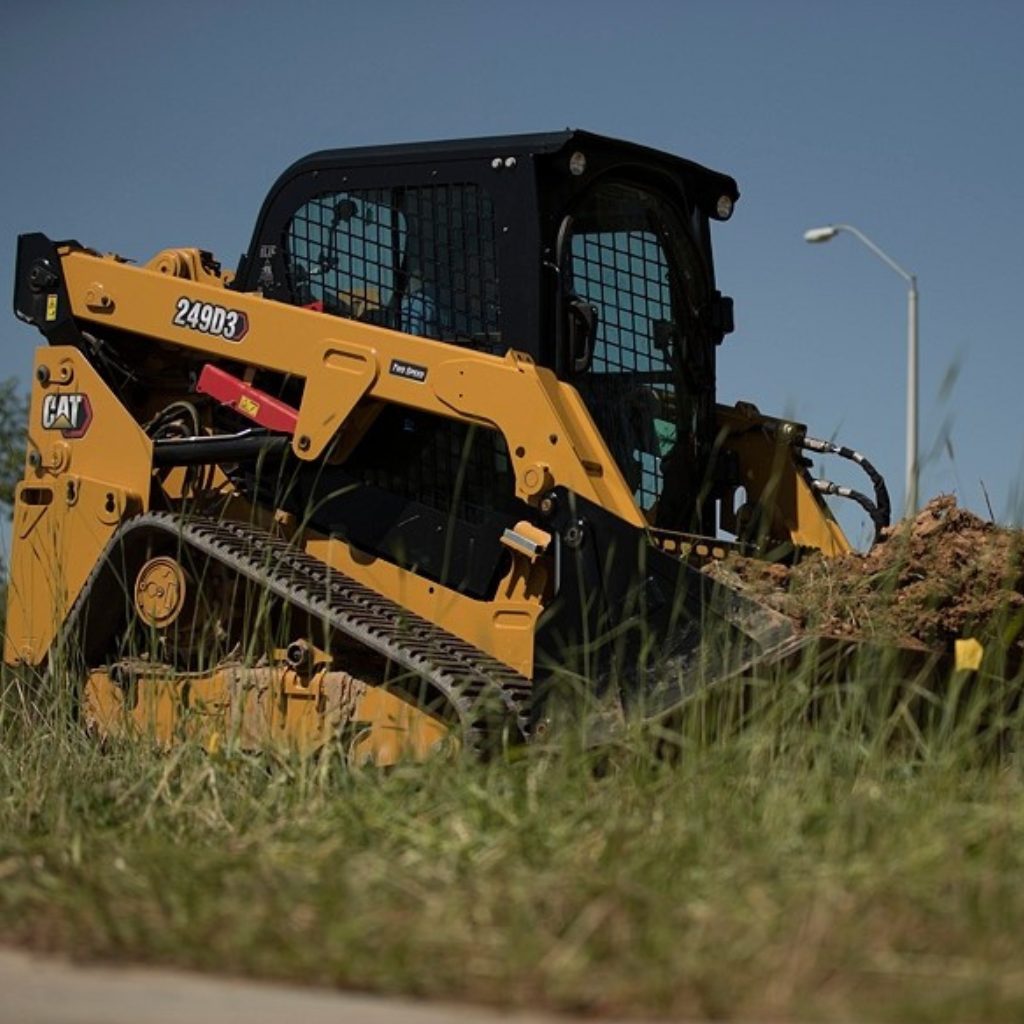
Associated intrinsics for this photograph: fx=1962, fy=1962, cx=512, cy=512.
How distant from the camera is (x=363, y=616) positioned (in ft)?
24.6

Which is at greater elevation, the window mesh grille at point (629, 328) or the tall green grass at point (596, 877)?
the window mesh grille at point (629, 328)

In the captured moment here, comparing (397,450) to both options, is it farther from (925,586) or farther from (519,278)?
(925,586)

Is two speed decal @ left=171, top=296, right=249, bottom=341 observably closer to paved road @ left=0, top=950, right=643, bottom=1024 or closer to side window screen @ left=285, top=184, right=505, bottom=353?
side window screen @ left=285, top=184, right=505, bottom=353

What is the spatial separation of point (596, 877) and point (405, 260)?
4827mm

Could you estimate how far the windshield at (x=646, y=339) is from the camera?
8141mm

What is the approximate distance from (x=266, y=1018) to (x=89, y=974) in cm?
58

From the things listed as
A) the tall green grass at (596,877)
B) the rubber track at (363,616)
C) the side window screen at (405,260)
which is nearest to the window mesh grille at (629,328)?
the side window screen at (405,260)

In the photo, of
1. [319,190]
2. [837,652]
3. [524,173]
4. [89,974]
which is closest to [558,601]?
[837,652]

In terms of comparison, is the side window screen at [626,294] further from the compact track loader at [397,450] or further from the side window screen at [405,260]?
the side window screen at [405,260]

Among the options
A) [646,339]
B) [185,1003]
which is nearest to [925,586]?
[646,339]

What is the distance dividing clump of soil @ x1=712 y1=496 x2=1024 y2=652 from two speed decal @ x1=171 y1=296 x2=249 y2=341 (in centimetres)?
265

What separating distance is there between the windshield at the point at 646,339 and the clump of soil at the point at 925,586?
139 cm

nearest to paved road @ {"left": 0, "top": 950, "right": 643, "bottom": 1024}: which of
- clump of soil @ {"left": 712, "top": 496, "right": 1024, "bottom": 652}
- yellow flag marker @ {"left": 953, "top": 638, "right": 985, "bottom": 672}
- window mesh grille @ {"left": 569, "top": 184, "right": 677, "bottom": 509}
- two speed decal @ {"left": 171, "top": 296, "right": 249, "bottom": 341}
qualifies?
yellow flag marker @ {"left": 953, "top": 638, "right": 985, "bottom": 672}

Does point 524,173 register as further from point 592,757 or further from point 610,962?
point 610,962
